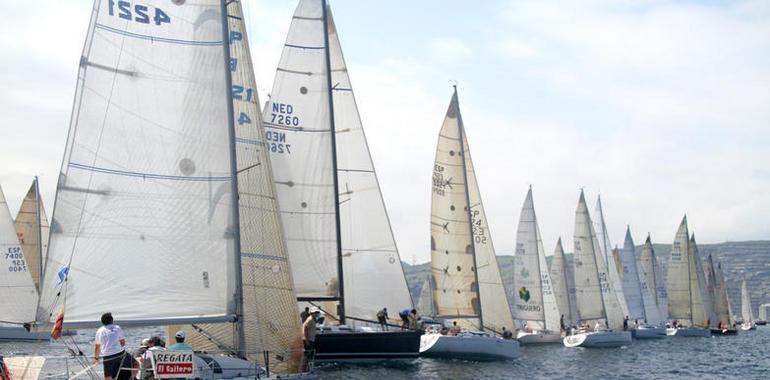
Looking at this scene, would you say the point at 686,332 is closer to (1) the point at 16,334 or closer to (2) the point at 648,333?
(2) the point at 648,333

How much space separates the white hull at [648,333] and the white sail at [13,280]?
44.7m

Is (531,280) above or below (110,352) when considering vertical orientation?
above

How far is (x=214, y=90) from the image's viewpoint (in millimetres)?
20750

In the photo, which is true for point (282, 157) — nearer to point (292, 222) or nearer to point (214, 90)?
point (292, 222)

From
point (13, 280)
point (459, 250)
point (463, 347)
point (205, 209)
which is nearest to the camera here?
point (205, 209)

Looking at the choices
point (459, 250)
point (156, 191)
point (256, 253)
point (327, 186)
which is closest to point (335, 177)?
point (327, 186)

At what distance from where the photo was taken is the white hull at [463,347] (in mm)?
39531

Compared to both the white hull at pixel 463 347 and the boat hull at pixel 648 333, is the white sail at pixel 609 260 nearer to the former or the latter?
the boat hull at pixel 648 333

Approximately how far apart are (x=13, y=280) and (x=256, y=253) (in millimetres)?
29334

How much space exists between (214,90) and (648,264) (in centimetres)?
7786

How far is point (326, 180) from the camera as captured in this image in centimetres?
3634

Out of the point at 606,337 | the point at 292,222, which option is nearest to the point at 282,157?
the point at 292,222

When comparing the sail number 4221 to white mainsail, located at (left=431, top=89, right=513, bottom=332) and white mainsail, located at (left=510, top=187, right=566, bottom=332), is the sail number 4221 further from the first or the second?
white mainsail, located at (left=510, top=187, right=566, bottom=332)

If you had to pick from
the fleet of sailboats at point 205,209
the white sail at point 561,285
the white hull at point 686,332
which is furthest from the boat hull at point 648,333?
the fleet of sailboats at point 205,209
